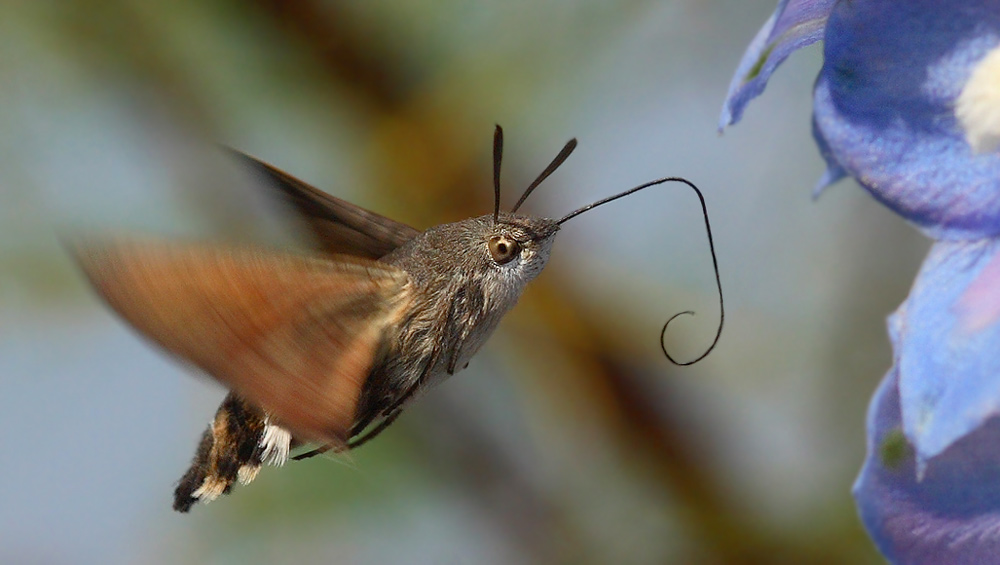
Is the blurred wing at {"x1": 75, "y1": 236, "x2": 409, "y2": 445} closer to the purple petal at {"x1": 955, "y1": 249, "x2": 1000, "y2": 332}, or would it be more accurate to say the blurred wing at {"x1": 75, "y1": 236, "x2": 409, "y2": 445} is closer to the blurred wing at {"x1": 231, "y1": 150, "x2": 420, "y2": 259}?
the blurred wing at {"x1": 231, "y1": 150, "x2": 420, "y2": 259}

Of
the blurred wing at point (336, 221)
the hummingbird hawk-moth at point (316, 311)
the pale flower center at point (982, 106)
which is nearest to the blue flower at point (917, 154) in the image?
the pale flower center at point (982, 106)

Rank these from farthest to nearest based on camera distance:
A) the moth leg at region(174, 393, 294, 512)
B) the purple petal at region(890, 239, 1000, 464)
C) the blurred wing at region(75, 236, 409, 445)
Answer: the moth leg at region(174, 393, 294, 512) → the blurred wing at region(75, 236, 409, 445) → the purple petal at region(890, 239, 1000, 464)

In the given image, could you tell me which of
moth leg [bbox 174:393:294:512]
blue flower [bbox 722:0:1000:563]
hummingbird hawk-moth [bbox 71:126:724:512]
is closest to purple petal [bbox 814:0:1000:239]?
blue flower [bbox 722:0:1000:563]

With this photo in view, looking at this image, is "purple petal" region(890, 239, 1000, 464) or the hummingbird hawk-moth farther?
the hummingbird hawk-moth

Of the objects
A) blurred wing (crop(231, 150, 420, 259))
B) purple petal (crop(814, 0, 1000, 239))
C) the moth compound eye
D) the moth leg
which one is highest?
purple petal (crop(814, 0, 1000, 239))

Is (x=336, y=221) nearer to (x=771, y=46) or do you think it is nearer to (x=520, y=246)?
(x=520, y=246)

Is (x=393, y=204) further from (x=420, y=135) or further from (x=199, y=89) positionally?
(x=199, y=89)

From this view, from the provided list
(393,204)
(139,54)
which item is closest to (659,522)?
(393,204)
